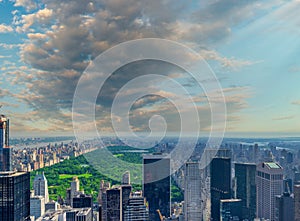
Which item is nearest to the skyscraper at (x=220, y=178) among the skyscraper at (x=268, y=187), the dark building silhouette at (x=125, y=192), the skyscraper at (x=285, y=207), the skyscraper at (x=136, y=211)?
the skyscraper at (x=268, y=187)

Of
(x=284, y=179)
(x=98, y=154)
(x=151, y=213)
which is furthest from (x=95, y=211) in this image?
(x=284, y=179)

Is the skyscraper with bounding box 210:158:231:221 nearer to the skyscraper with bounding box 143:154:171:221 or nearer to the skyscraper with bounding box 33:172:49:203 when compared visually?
the skyscraper with bounding box 143:154:171:221

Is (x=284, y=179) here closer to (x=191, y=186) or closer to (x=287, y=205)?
(x=287, y=205)

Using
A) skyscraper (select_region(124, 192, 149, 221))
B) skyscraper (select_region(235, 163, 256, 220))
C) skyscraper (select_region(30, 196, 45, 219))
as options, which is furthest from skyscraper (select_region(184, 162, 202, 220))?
skyscraper (select_region(30, 196, 45, 219))

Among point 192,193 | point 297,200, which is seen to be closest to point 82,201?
point 192,193

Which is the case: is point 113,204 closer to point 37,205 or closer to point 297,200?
point 37,205

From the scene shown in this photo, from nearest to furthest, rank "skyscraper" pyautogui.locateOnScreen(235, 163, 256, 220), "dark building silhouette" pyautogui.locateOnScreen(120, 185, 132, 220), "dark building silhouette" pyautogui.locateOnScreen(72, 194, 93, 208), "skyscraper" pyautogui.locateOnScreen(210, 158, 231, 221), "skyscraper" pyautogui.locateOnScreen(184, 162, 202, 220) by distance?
"dark building silhouette" pyautogui.locateOnScreen(120, 185, 132, 220) → "dark building silhouette" pyautogui.locateOnScreen(72, 194, 93, 208) → "skyscraper" pyautogui.locateOnScreen(184, 162, 202, 220) → "skyscraper" pyautogui.locateOnScreen(235, 163, 256, 220) → "skyscraper" pyautogui.locateOnScreen(210, 158, 231, 221)
